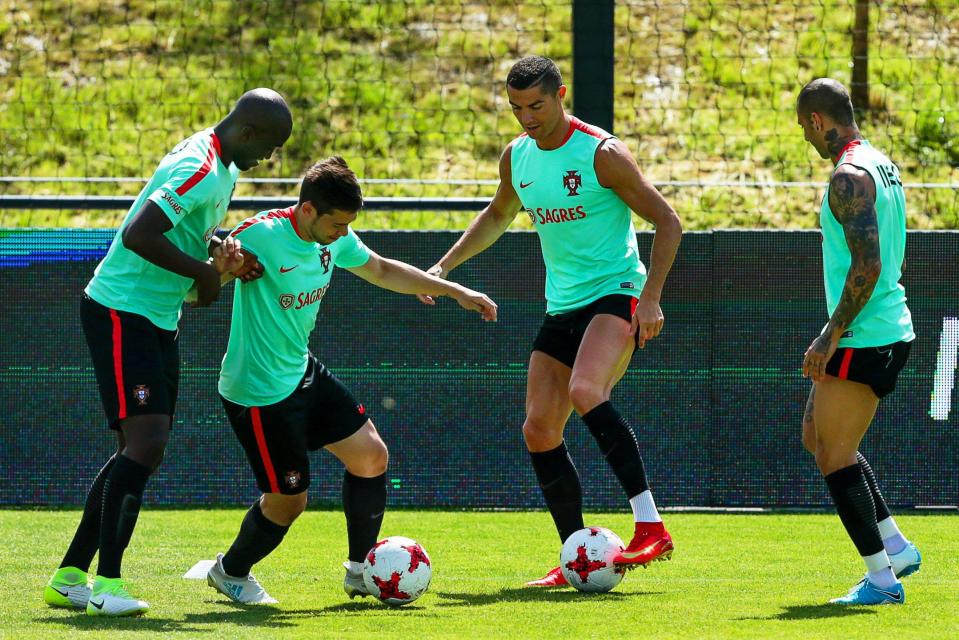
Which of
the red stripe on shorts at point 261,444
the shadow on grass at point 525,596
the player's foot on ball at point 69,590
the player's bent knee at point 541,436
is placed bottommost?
the shadow on grass at point 525,596

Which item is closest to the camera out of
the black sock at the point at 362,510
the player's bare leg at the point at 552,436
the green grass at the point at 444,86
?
the black sock at the point at 362,510

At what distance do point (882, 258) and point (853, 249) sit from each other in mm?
277

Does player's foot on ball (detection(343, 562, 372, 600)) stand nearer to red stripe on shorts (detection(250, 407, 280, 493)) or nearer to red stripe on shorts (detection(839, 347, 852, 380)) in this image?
red stripe on shorts (detection(250, 407, 280, 493))

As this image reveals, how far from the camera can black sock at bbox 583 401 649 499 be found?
6.25m

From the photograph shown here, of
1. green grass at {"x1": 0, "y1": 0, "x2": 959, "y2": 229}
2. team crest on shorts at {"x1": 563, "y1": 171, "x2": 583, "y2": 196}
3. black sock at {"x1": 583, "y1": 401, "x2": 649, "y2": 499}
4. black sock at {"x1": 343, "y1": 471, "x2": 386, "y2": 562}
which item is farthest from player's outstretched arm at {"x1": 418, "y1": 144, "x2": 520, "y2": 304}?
green grass at {"x1": 0, "y1": 0, "x2": 959, "y2": 229}

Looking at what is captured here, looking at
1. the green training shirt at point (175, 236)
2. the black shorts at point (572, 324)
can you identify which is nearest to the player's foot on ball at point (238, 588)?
the green training shirt at point (175, 236)

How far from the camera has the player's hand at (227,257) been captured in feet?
18.6

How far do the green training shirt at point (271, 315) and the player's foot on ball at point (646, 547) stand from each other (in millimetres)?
1673

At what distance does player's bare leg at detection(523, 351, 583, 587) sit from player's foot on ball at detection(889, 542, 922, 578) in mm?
1511

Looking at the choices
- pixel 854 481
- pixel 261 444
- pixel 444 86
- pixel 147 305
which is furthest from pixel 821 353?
pixel 444 86

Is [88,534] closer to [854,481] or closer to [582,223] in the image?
[582,223]

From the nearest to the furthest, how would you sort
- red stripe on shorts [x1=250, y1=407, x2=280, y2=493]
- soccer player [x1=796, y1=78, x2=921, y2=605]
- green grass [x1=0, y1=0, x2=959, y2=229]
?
soccer player [x1=796, y1=78, x2=921, y2=605], red stripe on shorts [x1=250, y1=407, x2=280, y2=493], green grass [x1=0, y1=0, x2=959, y2=229]

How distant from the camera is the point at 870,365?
19.0 ft

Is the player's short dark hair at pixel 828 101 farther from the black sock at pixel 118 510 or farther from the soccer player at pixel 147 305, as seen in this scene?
the black sock at pixel 118 510
